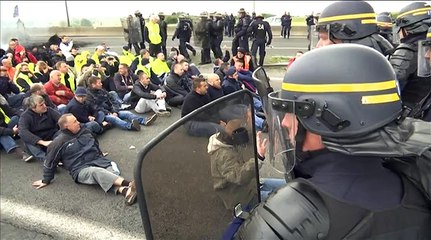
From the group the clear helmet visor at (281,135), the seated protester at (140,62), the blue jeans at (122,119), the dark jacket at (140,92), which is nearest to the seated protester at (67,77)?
the dark jacket at (140,92)

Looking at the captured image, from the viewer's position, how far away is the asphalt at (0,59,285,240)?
381 centimetres

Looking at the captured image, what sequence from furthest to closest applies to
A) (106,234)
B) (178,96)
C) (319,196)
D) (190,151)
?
(178,96) → (106,234) → (190,151) → (319,196)

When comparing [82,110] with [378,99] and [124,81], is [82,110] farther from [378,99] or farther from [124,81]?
[378,99]

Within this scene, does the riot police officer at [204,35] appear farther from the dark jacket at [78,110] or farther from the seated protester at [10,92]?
the dark jacket at [78,110]

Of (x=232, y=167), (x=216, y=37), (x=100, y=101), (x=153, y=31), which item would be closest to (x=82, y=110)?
(x=100, y=101)

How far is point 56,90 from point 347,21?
18.7ft

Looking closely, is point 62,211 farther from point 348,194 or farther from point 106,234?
point 348,194

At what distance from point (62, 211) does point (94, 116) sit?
9.85ft

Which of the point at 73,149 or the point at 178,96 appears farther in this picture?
the point at 178,96

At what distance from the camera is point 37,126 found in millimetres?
5898

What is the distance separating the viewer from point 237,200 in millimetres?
1786

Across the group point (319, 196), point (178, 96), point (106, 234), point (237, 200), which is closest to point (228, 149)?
point (237, 200)

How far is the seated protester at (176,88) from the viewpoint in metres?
8.40

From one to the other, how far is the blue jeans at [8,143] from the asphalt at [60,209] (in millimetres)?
305
